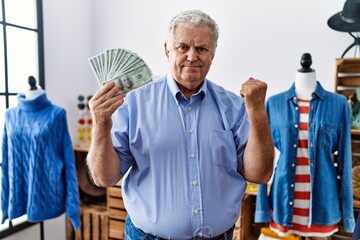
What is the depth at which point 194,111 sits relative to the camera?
3.86ft

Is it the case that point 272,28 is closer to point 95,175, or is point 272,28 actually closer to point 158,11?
point 158,11

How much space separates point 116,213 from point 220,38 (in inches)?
70.2

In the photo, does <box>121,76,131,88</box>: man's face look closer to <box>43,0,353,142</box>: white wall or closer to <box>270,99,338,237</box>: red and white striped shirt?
<box>270,99,338,237</box>: red and white striped shirt

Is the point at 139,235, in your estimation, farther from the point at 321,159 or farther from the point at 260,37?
the point at 260,37

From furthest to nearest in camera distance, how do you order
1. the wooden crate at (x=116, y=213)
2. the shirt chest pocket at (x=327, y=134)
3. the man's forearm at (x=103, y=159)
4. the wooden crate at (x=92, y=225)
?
1. the wooden crate at (x=92, y=225)
2. the wooden crate at (x=116, y=213)
3. the shirt chest pocket at (x=327, y=134)
4. the man's forearm at (x=103, y=159)

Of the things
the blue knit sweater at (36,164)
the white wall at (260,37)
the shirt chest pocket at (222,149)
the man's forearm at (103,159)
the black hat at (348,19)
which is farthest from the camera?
the white wall at (260,37)

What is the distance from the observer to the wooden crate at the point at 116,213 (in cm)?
262

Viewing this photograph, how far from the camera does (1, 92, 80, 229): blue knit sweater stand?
2.06m

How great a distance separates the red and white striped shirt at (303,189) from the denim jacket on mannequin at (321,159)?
0.03 metres

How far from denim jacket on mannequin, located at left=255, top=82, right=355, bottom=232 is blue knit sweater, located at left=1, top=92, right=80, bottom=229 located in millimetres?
1411

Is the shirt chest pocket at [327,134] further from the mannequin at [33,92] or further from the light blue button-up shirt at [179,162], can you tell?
the mannequin at [33,92]

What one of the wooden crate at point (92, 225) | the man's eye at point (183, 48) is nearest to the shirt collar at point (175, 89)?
the man's eye at point (183, 48)

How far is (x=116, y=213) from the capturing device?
2652 mm

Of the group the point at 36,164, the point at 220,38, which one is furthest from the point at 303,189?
the point at 36,164
